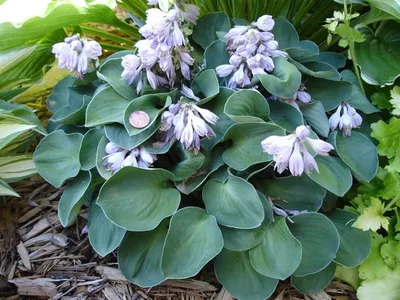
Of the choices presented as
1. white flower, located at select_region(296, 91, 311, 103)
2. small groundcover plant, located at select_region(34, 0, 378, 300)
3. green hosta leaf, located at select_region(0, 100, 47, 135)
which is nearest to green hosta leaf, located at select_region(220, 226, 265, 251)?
small groundcover plant, located at select_region(34, 0, 378, 300)

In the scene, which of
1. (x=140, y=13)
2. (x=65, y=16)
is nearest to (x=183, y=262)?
(x=65, y=16)

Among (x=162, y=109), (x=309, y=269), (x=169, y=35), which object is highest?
(x=169, y=35)

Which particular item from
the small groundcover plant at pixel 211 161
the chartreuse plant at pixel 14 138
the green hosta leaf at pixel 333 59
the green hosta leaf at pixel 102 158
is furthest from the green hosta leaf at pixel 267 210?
the chartreuse plant at pixel 14 138

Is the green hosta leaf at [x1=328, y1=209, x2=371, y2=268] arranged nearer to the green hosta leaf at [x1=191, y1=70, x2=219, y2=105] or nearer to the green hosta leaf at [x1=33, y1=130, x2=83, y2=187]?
the green hosta leaf at [x1=191, y1=70, x2=219, y2=105]

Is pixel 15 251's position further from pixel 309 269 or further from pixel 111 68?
pixel 309 269

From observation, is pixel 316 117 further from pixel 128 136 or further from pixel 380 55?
pixel 128 136

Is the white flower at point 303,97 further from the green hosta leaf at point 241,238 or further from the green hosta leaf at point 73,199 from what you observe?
the green hosta leaf at point 73,199

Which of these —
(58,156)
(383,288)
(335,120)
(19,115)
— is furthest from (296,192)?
(19,115)
